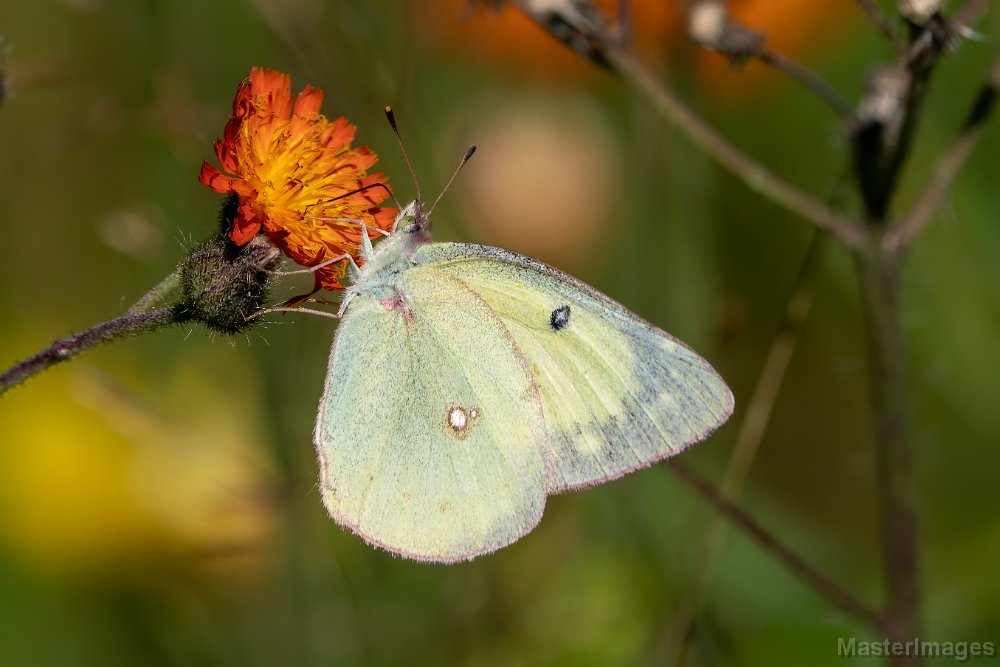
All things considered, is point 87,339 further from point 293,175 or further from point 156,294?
point 293,175

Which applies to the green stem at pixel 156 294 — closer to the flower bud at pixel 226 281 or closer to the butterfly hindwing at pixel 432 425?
the flower bud at pixel 226 281

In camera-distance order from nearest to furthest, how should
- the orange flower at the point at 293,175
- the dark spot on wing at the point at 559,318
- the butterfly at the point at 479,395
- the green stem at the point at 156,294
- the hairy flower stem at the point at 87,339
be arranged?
the hairy flower stem at the point at 87,339
the green stem at the point at 156,294
the orange flower at the point at 293,175
the butterfly at the point at 479,395
the dark spot on wing at the point at 559,318

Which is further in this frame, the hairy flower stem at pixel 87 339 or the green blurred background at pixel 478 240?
the green blurred background at pixel 478 240

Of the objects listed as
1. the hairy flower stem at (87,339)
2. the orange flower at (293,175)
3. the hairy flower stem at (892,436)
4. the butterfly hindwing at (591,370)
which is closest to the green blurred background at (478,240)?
the hairy flower stem at (892,436)

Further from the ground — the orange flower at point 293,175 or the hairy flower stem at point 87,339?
the orange flower at point 293,175

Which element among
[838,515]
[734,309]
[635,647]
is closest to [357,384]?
[734,309]

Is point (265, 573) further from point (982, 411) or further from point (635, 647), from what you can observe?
point (982, 411)

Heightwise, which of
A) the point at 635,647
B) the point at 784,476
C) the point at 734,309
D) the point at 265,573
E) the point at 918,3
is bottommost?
the point at 265,573
